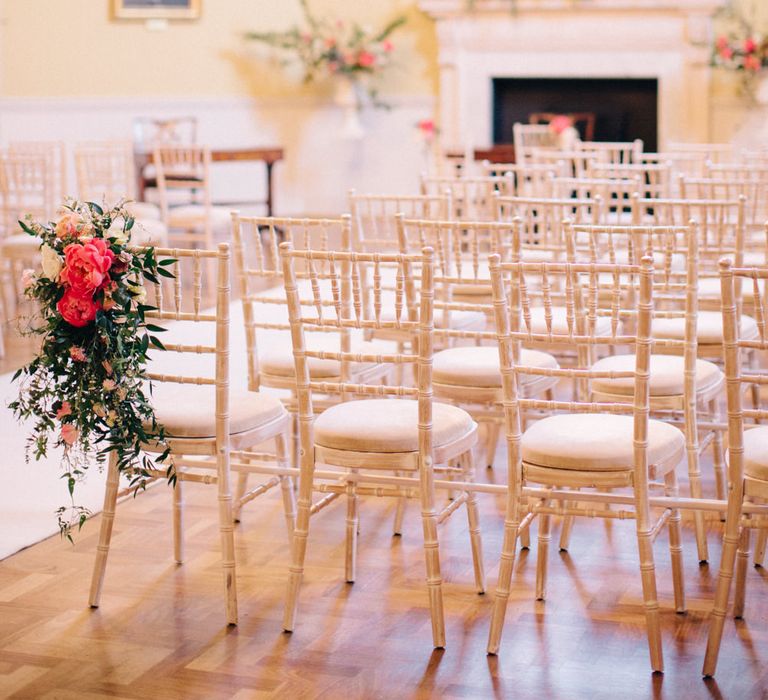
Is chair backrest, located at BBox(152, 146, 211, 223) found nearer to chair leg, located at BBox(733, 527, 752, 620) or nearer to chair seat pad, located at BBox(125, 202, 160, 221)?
chair seat pad, located at BBox(125, 202, 160, 221)

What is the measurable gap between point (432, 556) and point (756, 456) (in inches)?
32.7

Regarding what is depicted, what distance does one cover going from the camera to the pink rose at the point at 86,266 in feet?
10.3

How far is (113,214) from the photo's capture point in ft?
10.8

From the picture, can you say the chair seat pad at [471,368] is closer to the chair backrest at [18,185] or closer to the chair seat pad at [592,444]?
the chair seat pad at [592,444]

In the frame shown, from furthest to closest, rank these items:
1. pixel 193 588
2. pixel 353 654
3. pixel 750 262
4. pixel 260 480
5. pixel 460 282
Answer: pixel 750 262 → pixel 260 480 → pixel 460 282 → pixel 193 588 → pixel 353 654

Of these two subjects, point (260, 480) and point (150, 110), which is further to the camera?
point (150, 110)

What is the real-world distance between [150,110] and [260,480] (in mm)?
7807

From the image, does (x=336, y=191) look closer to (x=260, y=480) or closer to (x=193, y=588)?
(x=260, y=480)

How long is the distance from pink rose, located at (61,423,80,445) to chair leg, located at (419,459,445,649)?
0.91 m

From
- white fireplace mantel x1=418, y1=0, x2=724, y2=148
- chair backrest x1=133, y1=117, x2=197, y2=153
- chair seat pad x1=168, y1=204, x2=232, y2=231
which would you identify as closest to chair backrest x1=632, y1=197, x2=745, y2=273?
chair seat pad x1=168, y1=204, x2=232, y2=231

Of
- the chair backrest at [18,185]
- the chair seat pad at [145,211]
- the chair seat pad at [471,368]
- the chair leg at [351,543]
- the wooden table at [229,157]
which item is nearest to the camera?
the chair leg at [351,543]

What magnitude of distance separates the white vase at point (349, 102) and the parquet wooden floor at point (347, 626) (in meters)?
8.01

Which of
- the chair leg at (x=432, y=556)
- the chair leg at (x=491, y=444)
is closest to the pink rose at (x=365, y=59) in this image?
the chair leg at (x=491, y=444)

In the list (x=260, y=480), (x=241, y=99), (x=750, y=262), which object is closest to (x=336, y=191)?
(x=241, y=99)
